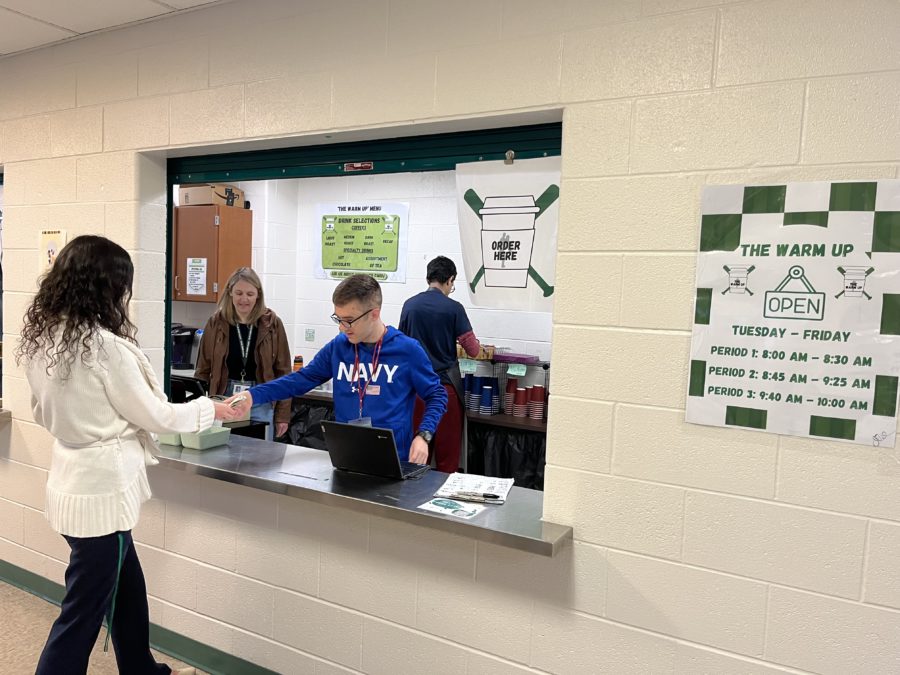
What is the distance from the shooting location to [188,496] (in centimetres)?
267

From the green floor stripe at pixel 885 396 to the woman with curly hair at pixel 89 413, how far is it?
1.93m

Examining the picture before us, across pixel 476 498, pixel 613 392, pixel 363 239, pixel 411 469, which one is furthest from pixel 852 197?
pixel 363 239

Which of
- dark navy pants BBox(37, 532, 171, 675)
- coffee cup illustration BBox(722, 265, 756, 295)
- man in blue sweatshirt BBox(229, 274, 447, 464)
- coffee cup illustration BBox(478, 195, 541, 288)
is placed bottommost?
dark navy pants BBox(37, 532, 171, 675)

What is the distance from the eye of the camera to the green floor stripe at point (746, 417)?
1.66 m

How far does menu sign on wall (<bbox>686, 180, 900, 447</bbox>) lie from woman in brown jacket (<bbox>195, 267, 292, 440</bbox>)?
95.0 inches

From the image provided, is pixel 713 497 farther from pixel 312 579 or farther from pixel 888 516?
pixel 312 579

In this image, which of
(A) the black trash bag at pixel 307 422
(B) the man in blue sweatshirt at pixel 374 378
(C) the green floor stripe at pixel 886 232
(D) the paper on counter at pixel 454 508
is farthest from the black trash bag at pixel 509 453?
(C) the green floor stripe at pixel 886 232

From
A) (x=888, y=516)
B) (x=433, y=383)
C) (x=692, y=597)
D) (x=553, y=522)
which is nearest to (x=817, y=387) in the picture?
(x=888, y=516)

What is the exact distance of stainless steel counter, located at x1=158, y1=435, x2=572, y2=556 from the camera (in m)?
1.84

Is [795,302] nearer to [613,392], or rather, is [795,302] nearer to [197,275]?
[613,392]

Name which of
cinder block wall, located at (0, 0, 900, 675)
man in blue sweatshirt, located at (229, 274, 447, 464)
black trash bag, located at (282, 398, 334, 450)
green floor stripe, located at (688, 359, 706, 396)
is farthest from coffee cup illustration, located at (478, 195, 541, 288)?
black trash bag, located at (282, 398, 334, 450)

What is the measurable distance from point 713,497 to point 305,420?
3.49 meters

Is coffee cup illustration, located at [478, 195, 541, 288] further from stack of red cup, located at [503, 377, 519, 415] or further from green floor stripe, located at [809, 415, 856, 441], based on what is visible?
stack of red cup, located at [503, 377, 519, 415]

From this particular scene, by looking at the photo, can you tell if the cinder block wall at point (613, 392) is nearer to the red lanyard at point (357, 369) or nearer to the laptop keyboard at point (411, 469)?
the laptop keyboard at point (411, 469)
